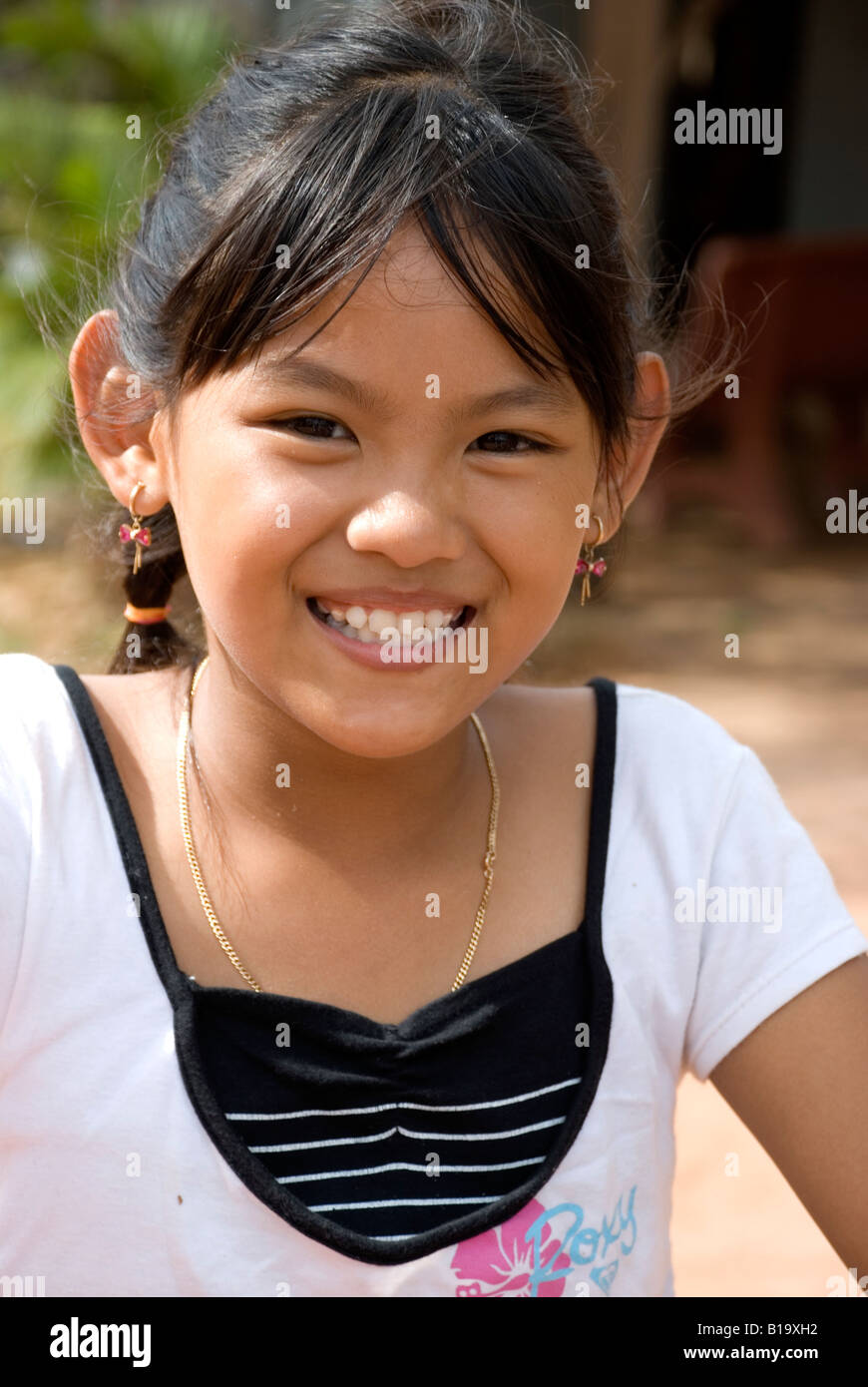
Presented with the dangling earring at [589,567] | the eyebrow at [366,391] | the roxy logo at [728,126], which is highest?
the roxy logo at [728,126]

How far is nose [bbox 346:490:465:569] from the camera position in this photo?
4.77 feet

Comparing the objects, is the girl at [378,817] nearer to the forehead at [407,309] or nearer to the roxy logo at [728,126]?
the forehead at [407,309]

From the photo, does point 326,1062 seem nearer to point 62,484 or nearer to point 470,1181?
point 470,1181

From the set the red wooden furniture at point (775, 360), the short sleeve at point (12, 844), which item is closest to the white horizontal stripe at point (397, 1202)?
the short sleeve at point (12, 844)

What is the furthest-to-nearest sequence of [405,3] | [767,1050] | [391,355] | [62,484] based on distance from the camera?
1. [62,484]
2. [405,3]
3. [767,1050]
4. [391,355]

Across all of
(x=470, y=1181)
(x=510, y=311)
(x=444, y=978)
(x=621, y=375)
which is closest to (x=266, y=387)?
(x=510, y=311)

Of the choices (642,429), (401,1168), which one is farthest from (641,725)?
(401,1168)

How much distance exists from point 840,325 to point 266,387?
6822 mm

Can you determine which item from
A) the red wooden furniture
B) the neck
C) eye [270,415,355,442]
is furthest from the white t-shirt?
the red wooden furniture

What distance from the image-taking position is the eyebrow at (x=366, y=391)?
146 centimetres

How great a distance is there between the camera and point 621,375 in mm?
1672

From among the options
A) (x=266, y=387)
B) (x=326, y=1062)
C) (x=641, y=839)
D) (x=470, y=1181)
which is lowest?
(x=470, y=1181)

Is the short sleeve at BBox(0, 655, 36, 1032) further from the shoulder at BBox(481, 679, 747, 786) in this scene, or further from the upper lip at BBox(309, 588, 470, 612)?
the shoulder at BBox(481, 679, 747, 786)

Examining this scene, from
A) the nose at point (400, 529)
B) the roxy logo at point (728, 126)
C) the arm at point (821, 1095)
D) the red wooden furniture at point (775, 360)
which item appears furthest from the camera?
the roxy logo at point (728, 126)
